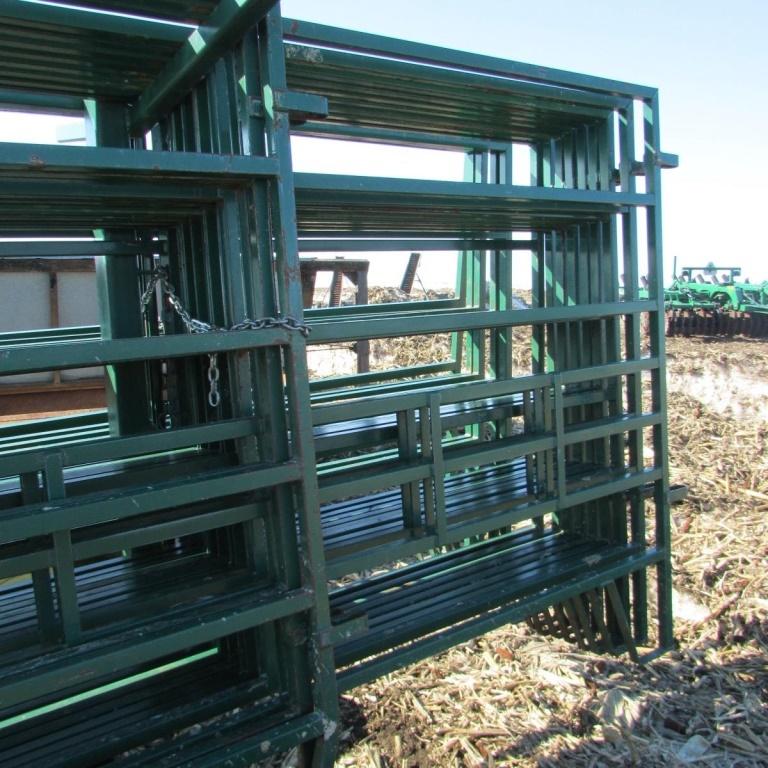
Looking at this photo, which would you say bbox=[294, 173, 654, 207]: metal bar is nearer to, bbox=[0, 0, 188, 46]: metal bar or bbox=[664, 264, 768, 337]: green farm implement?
bbox=[0, 0, 188, 46]: metal bar

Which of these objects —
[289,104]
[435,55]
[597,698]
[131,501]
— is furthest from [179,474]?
[597,698]

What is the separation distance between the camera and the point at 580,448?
185 inches

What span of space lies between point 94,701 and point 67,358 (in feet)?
4.95

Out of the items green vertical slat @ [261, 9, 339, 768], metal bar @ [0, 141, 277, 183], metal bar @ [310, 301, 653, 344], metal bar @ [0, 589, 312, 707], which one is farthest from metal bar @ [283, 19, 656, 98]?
metal bar @ [0, 589, 312, 707]

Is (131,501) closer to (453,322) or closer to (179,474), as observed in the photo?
(179,474)

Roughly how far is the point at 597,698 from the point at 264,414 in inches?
99.9

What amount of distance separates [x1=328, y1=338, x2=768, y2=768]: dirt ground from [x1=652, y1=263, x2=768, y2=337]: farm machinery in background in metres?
14.5

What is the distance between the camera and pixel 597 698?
13.2 feet

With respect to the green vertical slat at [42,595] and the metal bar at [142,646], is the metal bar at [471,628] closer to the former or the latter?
the metal bar at [142,646]

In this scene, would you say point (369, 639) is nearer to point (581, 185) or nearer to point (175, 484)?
point (175, 484)

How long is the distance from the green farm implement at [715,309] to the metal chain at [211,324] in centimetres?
1769

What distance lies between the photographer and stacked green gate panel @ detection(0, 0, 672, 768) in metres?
2.59

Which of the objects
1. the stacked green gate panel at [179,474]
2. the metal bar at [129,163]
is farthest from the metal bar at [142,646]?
the metal bar at [129,163]

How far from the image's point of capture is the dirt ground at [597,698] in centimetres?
364
